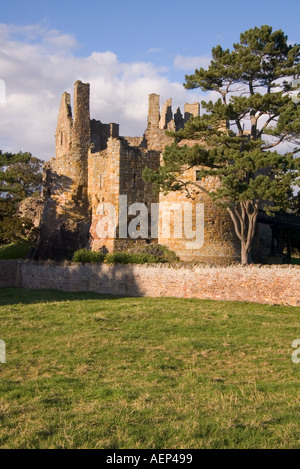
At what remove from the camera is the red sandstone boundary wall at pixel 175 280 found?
64.5 feet

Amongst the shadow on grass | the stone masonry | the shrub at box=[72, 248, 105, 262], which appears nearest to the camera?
the shadow on grass

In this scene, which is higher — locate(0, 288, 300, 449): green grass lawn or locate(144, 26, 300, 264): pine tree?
locate(144, 26, 300, 264): pine tree

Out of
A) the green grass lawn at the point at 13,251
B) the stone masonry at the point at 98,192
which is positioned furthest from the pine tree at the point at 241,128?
the green grass lawn at the point at 13,251

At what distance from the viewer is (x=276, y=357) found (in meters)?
12.3

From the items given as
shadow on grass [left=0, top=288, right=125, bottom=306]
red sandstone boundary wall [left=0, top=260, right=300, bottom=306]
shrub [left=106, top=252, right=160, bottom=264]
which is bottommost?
shadow on grass [left=0, top=288, right=125, bottom=306]

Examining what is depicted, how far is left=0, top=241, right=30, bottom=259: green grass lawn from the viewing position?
36128 millimetres

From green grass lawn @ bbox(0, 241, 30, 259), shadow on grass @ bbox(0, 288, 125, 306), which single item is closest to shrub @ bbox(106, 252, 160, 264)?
shadow on grass @ bbox(0, 288, 125, 306)

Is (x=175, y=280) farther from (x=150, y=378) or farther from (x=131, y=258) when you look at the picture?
(x=150, y=378)

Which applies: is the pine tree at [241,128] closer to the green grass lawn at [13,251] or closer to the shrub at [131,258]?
the shrub at [131,258]

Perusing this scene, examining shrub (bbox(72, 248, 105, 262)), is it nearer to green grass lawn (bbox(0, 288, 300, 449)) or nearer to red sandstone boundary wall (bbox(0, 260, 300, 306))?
red sandstone boundary wall (bbox(0, 260, 300, 306))

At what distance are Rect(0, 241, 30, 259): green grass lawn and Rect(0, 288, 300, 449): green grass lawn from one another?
56.4ft

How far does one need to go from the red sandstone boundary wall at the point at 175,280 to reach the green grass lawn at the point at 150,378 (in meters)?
1.14

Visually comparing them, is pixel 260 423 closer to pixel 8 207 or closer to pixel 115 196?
pixel 115 196

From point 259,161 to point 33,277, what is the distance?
1489 cm
